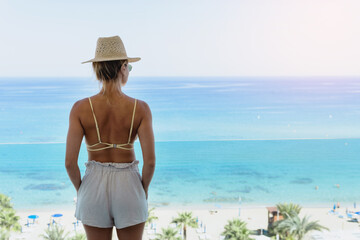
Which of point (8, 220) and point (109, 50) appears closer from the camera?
point (109, 50)

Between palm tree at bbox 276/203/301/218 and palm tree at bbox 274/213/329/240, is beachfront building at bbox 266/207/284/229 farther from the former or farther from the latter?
palm tree at bbox 274/213/329/240

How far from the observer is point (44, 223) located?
10617 mm

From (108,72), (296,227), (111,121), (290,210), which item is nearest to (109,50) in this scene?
(108,72)

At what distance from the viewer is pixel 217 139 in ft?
63.4

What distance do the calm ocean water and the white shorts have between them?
478 inches

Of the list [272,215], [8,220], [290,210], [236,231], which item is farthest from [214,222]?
[8,220]

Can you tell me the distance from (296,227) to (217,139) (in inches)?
489

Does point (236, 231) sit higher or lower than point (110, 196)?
lower

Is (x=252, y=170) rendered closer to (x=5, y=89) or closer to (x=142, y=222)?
(x=5, y=89)

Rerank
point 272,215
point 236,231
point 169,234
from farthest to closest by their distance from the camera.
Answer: point 272,215, point 169,234, point 236,231

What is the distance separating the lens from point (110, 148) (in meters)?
1.74

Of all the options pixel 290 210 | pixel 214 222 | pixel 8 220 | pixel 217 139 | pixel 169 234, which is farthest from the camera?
pixel 217 139

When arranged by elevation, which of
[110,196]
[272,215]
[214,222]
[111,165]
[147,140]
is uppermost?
[147,140]

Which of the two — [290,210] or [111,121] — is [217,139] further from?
[111,121]
